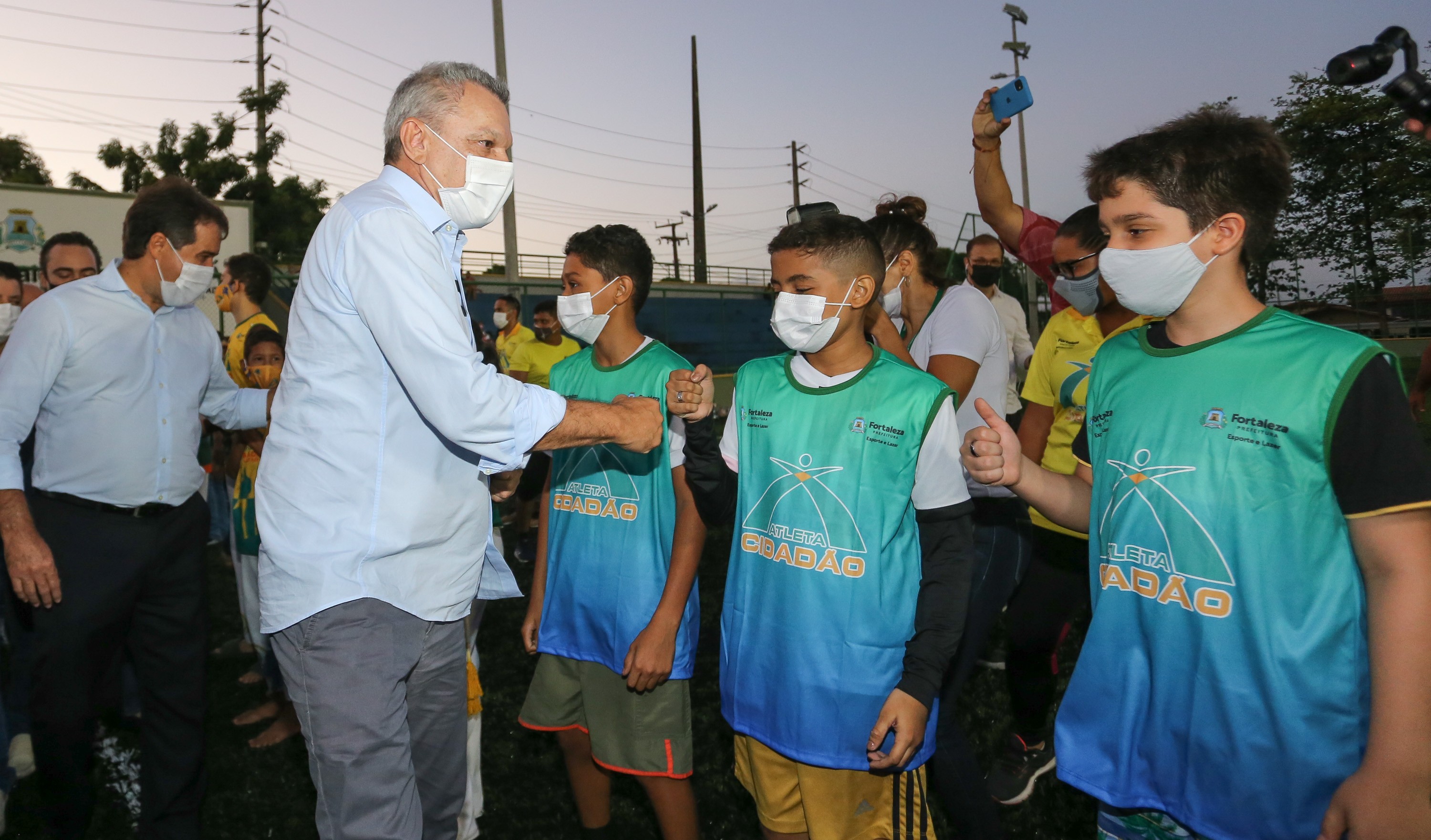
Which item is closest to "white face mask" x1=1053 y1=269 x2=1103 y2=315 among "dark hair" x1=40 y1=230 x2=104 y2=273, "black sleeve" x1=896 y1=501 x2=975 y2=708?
"black sleeve" x1=896 y1=501 x2=975 y2=708

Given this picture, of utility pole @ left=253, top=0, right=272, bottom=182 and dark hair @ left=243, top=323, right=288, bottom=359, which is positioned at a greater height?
utility pole @ left=253, top=0, right=272, bottom=182

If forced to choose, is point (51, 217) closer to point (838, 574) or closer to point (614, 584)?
point (614, 584)

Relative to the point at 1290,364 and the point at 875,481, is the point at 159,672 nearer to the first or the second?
the point at 875,481

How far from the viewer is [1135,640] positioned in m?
1.81

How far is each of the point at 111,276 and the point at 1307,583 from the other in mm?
3835

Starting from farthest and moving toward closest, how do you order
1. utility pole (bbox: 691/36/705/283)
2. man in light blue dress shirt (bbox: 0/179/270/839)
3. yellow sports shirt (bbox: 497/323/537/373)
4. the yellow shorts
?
utility pole (bbox: 691/36/705/283) < yellow sports shirt (bbox: 497/323/537/373) < man in light blue dress shirt (bbox: 0/179/270/839) < the yellow shorts

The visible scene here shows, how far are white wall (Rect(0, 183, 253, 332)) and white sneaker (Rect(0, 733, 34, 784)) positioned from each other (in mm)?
13032

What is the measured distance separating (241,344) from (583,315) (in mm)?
3287

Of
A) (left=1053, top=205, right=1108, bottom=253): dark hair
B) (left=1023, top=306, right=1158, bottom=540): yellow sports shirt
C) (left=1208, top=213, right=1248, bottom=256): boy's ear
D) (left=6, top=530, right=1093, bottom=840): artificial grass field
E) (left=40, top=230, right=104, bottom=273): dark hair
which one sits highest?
(left=40, top=230, right=104, bottom=273): dark hair

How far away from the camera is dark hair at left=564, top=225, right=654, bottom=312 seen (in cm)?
320

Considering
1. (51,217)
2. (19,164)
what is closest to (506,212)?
(51,217)

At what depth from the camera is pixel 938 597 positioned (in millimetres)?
2326

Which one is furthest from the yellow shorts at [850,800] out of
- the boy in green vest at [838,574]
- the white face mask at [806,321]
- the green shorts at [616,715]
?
the white face mask at [806,321]

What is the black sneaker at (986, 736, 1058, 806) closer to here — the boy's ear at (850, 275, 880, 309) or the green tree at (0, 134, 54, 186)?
the boy's ear at (850, 275, 880, 309)
